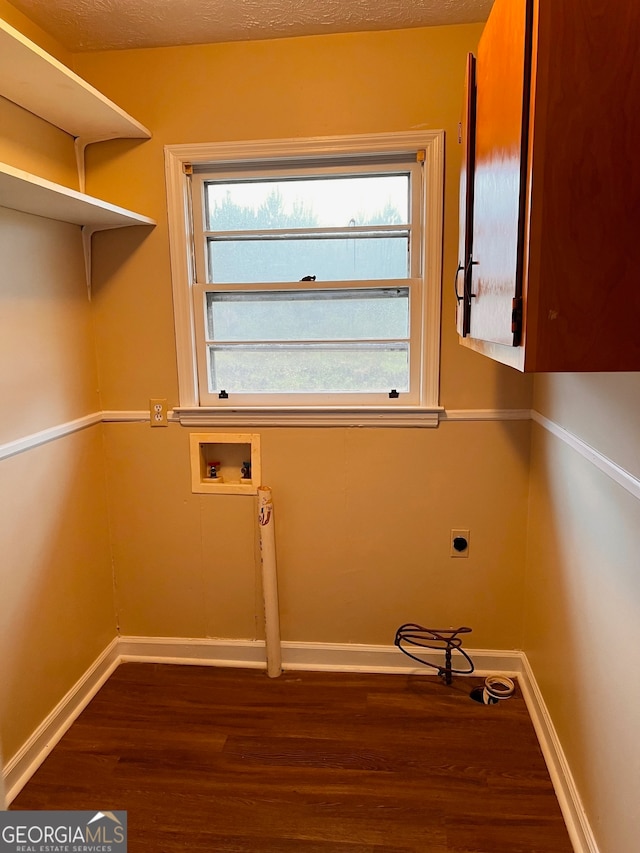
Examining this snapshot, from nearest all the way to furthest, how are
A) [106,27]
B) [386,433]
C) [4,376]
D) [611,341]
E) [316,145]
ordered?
[611,341], [4,376], [106,27], [316,145], [386,433]

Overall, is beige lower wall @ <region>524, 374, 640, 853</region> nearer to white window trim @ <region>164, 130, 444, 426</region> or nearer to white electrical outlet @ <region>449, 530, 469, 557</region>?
Answer: white electrical outlet @ <region>449, 530, 469, 557</region>

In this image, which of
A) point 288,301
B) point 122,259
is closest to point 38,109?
point 122,259

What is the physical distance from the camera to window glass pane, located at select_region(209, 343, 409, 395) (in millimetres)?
Answer: 2262

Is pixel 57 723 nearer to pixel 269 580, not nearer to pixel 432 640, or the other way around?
pixel 269 580

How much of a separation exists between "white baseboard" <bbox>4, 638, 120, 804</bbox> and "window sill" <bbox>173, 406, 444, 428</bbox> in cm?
112

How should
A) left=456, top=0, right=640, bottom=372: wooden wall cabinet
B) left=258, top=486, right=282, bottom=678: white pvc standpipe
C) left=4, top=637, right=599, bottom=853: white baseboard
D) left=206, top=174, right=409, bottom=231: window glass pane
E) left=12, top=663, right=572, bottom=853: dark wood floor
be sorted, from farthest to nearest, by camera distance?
left=258, top=486, right=282, bottom=678: white pvc standpipe
left=206, top=174, right=409, bottom=231: window glass pane
left=4, top=637, right=599, bottom=853: white baseboard
left=12, top=663, right=572, bottom=853: dark wood floor
left=456, top=0, right=640, bottom=372: wooden wall cabinet

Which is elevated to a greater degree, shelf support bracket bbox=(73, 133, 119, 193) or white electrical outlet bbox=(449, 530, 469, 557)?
shelf support bracket bbox=(73, 133, 119, 193)

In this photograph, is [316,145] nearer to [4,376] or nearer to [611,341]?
[4,376]

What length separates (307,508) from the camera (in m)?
2.34

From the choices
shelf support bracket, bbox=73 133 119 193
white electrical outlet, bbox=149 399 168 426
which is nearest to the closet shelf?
shelf support bracket, bbox=73 133 119 193

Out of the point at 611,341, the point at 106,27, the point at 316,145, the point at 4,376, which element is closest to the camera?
the point at 611,341

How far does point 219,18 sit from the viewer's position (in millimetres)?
1909

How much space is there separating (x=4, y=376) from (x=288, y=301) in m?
1.09

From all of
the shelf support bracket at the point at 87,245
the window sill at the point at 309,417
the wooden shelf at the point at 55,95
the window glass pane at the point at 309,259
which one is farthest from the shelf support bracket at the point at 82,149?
the window sill at the point at 309,417
